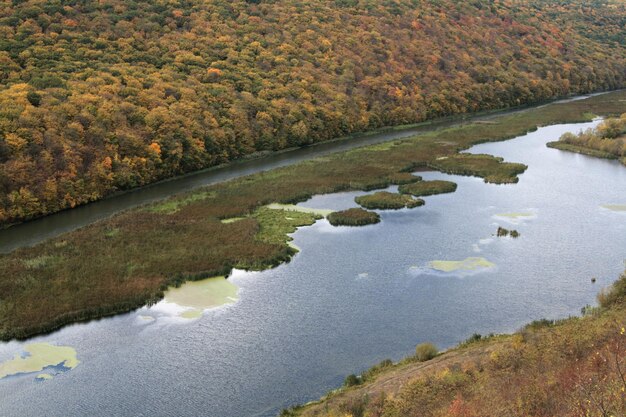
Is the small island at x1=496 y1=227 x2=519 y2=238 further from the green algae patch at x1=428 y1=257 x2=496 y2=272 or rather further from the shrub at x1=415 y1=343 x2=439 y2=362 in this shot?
the shrub at x1=415 y1=343 x2=439 y2=362

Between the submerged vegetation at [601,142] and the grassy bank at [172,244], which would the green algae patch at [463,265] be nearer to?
the grassy bank at [172,244]

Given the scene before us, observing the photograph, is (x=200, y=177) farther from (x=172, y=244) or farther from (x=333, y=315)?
(x=333, y=315)

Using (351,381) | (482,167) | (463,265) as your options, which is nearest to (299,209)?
(463,265)

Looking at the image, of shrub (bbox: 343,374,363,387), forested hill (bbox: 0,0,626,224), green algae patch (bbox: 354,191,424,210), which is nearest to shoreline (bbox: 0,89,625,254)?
forested hill (bbox: 0,0,626,224)

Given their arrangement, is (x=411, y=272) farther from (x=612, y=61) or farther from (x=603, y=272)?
(x=612, y=61)

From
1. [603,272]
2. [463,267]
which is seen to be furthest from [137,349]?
[603,272]

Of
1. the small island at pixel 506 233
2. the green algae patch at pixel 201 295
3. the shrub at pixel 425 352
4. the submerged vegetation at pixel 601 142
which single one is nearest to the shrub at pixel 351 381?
the shrub at pixel 425 352
